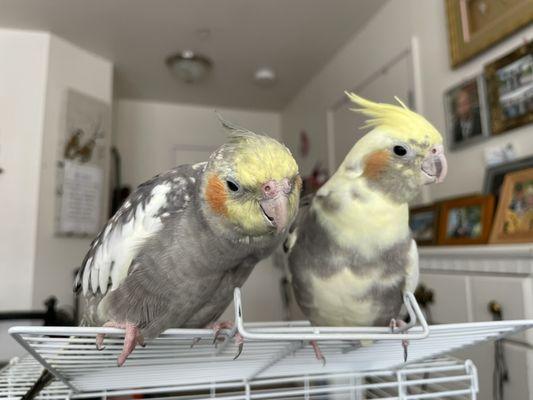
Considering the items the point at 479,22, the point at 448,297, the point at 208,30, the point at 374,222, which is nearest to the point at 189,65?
the point at 208,30

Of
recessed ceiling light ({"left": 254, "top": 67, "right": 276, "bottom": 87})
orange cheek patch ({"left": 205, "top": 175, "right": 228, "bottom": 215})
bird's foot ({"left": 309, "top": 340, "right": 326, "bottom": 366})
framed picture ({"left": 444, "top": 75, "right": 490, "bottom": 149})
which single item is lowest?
bird's foot ({"left": 309, "top": 340, "right": 326, "bottom": 366})

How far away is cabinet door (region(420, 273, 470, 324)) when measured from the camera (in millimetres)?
1154

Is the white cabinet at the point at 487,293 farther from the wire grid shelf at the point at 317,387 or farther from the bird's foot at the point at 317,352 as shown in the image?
the bird's foot at the point at 317,352

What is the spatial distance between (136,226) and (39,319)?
1722mm

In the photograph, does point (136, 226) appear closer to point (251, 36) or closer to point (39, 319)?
point (39, 319)

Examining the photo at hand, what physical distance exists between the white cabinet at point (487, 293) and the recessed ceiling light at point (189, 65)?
1894 mm

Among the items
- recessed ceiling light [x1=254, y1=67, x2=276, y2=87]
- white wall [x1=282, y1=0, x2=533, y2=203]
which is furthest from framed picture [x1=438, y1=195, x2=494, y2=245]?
recessed ceiling light [x1=254, y1=67, x2=276, y2=87]

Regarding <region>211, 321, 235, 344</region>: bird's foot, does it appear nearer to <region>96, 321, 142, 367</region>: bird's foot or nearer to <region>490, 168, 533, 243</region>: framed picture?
<region>96, 321, 142, 367</region>: bird's foot

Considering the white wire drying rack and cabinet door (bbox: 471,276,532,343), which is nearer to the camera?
the white wire drying rack

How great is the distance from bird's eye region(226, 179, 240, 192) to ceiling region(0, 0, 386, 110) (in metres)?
1.82

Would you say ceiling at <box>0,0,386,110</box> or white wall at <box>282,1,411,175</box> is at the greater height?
ceiling at <box>0,0,386,110</box>

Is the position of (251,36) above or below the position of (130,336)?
above

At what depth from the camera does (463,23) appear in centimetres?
151

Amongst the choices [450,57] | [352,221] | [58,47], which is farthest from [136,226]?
[58,47]
